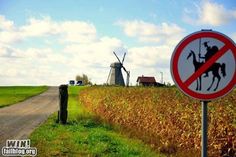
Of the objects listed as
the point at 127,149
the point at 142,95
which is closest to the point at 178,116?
the point at 127,149

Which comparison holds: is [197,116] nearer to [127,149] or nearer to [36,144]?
[127,149]

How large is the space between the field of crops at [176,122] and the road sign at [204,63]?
19.7 feet

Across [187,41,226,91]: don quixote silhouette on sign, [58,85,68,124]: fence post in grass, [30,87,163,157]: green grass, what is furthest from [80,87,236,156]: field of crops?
[187,41,226,91]: don quixote silhouette on sign

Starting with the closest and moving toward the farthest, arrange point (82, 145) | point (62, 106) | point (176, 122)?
point (82, 145) < point (176, 122) < point (62, 106)

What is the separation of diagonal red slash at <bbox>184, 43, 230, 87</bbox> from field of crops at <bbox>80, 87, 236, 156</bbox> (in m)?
5.99

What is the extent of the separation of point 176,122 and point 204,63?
9196 mm

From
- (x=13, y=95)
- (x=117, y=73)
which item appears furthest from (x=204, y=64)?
(x=117, y=73)

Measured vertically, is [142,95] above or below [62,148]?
above

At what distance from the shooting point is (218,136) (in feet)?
39.6

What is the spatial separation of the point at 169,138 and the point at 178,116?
0.79 metres

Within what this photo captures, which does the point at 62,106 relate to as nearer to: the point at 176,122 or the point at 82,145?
the point at 82,145

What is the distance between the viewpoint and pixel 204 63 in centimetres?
591

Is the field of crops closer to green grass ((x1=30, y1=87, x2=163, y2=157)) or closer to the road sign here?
green grass ((x1=30, y1=87, x2=163, y2=157))

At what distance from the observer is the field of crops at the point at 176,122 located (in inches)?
473
